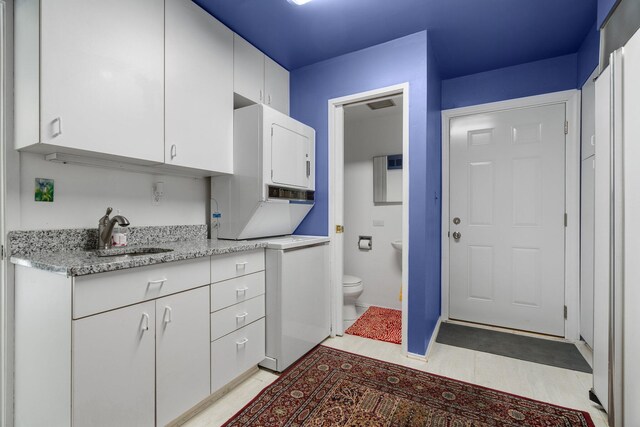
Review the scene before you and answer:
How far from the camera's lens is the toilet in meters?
3.07

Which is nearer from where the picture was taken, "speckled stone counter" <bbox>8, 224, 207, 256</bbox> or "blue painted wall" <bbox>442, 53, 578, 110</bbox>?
"speckled stone counter" <bbox>8, 224, 207, 256</bbox>

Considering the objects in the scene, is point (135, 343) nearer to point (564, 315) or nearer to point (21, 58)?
point (21, 58)

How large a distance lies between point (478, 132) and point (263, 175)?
7.26ft

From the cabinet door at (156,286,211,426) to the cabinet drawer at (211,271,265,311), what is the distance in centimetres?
7

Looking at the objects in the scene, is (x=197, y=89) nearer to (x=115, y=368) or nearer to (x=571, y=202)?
(x=115, y=368)

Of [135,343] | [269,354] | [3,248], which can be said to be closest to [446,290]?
[269,354]

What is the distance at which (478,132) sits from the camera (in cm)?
305

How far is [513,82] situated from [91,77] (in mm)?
3286

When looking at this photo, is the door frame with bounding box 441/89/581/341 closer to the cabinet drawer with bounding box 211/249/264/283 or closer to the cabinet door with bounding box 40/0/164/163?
the cabinet drawer with bounding box 211/249/264/283

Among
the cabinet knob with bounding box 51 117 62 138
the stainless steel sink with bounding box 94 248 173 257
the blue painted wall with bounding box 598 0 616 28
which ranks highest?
the blue painted wall with bounding box 598 0 616 28

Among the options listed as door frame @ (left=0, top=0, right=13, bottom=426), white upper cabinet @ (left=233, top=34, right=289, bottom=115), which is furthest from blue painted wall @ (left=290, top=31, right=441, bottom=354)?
door frame @ (left=0, top=0, right=13, bottom=426)

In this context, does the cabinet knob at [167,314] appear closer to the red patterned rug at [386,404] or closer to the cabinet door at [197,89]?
the red patterned rug at [386,404]

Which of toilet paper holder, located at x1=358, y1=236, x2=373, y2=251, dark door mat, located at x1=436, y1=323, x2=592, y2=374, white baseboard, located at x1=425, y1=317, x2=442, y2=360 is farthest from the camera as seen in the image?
toilet paper holder, located at x1=358, y1=236, x2=373, y2=251

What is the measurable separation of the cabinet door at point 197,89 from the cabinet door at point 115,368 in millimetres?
936
